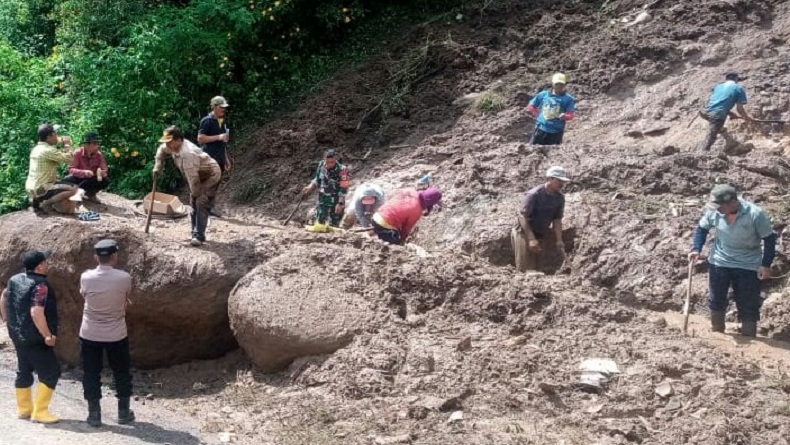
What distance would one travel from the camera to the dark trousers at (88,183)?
33.0ft

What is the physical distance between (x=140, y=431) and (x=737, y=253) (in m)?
5.24

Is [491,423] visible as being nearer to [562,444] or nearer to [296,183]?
[562,444]

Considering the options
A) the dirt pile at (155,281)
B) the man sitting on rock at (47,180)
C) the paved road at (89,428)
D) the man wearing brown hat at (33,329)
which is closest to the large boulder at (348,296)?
the dirt pile at (155,281)

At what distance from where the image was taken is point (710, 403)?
681 centimetres

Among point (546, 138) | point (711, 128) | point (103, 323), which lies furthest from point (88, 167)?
point (711, 128)

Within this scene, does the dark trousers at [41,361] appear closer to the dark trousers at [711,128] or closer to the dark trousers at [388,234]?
the dark trousers at [388,234]

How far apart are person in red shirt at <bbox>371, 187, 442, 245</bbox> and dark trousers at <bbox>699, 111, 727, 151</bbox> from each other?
4044mm

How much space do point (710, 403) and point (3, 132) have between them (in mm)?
11024

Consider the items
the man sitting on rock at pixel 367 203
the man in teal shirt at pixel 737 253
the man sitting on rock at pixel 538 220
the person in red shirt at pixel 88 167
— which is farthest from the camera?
the person in red shirt at pixel 88 167

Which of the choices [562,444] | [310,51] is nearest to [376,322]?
[562,444]

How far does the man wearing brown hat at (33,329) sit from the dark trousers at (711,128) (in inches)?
311

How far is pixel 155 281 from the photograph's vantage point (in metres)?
8.73

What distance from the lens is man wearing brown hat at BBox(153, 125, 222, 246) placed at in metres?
8.48

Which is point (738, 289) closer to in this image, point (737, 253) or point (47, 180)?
point (737, 253)
